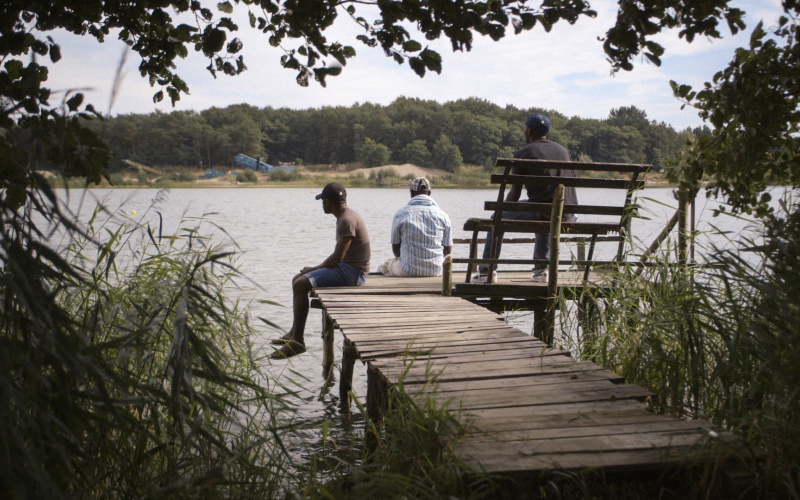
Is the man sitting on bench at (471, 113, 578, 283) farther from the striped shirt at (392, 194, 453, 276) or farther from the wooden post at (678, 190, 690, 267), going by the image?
the wooden post at (678, 190, 690, 267)

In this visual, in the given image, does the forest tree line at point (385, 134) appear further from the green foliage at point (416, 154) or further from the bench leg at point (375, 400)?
the bench leg at point (375, 400)

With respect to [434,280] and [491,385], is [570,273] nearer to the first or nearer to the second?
[434,280]

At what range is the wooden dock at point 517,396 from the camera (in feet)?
8.33

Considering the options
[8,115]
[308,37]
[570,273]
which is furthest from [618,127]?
[8,115]

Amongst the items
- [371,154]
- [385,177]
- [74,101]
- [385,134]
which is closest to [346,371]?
[74,101]

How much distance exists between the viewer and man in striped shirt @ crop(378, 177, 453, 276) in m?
7.61

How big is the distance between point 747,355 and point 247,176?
58.2 meters

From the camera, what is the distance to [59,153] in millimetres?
2434

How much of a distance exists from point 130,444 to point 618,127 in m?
25.6

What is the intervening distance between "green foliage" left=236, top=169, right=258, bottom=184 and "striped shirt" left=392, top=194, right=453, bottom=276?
5162 centimetres

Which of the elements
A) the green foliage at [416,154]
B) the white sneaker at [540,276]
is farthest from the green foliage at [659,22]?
the green foliage at [416,154]

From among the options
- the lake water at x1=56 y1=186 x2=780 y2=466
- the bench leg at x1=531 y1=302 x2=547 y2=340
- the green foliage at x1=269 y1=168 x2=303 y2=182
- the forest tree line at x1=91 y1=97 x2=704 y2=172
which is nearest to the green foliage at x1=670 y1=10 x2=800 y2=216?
the lake water at x1=56 y1=186 x2=780 y2=466

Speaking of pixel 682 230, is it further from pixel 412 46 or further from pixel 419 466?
pixel 419 466

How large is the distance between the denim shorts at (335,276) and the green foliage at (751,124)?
3552 millimetres
